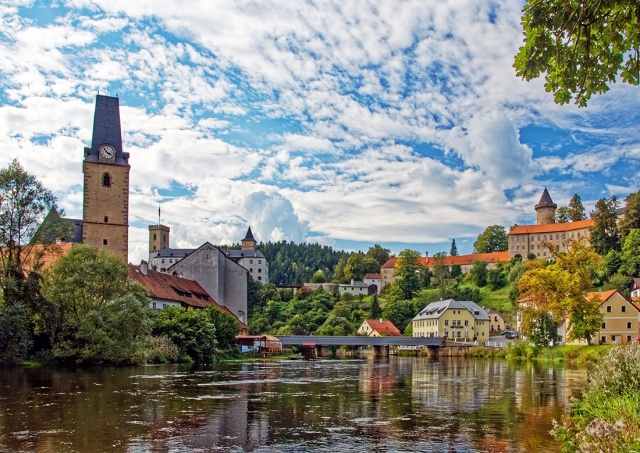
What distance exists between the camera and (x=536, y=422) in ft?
59.7

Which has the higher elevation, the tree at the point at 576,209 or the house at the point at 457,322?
the tree at the point at 576,209

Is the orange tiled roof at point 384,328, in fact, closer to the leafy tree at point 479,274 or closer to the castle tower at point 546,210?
the leafy tree at point 479,274

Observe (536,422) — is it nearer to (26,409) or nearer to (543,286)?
(26,409)

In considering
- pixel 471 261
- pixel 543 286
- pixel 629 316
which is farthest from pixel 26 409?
pixel 471 261

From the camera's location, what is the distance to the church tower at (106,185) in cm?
7262

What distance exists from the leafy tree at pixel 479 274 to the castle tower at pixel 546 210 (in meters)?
36.0

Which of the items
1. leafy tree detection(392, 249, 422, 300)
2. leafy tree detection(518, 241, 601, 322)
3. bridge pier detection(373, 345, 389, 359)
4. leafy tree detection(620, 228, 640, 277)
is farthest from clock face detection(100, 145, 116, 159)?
leafy tree detection(620, 228, 640, 277)

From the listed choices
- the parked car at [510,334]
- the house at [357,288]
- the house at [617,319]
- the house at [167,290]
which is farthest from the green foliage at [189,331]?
the house at [357,288]

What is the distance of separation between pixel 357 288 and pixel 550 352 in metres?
124

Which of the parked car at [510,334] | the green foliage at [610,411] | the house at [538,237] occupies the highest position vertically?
the house at [538,237]

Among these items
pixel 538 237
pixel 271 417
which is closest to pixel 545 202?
pixel 538 237

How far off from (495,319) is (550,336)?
6553 centimetres

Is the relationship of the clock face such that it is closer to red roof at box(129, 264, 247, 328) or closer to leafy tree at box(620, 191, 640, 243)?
red roof at box(129, 264, 247, 328)

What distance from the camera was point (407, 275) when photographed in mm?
165250
